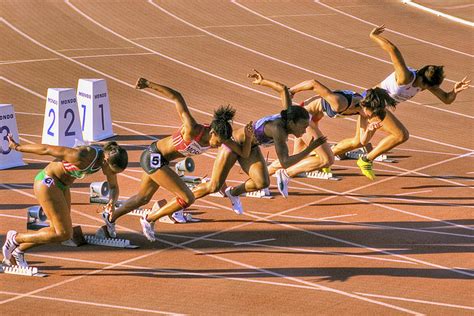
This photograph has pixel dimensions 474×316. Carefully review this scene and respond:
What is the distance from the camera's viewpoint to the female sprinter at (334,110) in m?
14.5

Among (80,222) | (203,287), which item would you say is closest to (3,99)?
(80,222)

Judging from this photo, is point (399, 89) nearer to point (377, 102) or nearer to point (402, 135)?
point (402, 135)

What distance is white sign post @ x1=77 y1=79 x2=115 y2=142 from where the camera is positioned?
18594 millimetres

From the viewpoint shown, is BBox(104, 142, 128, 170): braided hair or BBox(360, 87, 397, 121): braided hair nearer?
BBox(104, 142, 128, 170): braided hair

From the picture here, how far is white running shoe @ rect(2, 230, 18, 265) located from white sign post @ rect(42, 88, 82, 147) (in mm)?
5932

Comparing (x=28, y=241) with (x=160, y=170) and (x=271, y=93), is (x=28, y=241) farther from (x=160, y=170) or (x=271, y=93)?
(x=271, y=93)

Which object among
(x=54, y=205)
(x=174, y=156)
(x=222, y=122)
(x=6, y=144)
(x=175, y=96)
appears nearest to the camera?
(x=54, y=205)

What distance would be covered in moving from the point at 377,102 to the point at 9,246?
17.3ft

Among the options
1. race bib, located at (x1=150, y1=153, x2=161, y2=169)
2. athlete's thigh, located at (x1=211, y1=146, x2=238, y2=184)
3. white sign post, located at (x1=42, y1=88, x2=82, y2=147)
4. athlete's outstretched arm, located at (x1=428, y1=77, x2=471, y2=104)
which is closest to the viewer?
race bib, located at (x1=150, y1=153, x2=161, y2=169)

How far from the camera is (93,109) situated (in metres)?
18.6

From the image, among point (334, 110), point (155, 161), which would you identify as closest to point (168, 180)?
point (155, 161)

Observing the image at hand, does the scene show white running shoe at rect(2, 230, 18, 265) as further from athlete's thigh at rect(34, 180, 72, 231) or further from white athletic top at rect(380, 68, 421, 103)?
white athletic top at rect(380, 68, 421, 103)

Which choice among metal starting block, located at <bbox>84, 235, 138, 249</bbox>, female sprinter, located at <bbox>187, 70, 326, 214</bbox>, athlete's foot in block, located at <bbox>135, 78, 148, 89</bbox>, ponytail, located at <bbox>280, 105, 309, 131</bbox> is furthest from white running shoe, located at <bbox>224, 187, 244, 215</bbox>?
athlete's foot in block, located at <bbox>135, 78, 148, 89</bbox>

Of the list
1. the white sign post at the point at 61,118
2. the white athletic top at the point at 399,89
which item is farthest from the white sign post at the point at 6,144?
the white athletic top at the point at 399,89
